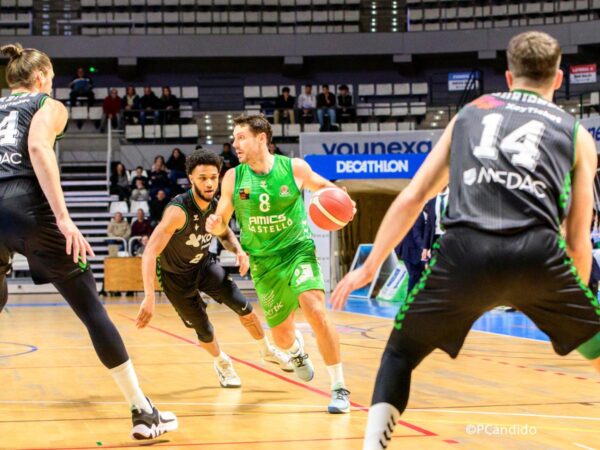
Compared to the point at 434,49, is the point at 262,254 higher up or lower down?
lower down

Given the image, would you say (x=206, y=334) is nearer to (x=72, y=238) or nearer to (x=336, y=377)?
(x=336, y=377)

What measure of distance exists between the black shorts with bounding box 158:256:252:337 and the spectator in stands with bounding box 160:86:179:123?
1717cm

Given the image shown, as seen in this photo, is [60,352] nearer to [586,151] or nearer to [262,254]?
[262,254]

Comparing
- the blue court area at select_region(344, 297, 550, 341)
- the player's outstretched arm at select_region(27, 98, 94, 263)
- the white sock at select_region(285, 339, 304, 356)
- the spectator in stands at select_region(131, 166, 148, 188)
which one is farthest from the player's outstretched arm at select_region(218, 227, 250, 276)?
the spectator in stands at select_region(131, 166, 148, 188)

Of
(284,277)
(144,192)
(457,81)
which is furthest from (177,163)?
(284,277)

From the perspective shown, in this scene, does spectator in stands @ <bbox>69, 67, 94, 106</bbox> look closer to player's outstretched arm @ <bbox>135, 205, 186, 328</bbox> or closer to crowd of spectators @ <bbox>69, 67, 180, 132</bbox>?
crowd of spectators @ <bbox>69, 67, 180, 132</bbox>

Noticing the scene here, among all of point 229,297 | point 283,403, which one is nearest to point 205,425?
point 283,403

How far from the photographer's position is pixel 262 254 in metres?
5.39

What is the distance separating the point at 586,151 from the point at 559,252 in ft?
1.16

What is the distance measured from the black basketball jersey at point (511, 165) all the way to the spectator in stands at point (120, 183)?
18.4m

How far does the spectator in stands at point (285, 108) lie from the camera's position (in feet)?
74.4

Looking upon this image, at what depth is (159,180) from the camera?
1955 centimetres

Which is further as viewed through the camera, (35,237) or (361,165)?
(361,165)

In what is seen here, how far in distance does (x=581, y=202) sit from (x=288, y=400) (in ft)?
9.47
